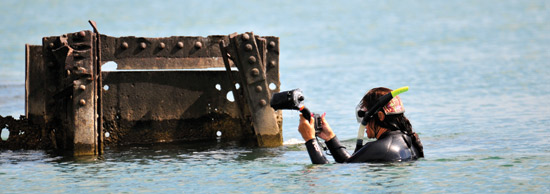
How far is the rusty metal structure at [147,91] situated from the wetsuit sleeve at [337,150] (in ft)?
10.6

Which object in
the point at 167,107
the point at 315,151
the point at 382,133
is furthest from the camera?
the point at 167,107

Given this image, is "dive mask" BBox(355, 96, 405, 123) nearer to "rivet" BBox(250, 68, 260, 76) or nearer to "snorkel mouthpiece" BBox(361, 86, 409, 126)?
"snorkel mouthpiece" BBox(361, 86, 409, 126)

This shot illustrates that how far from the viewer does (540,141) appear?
41.8ft

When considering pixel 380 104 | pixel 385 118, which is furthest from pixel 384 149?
pixel 380 104

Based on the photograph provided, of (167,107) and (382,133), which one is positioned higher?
(167,107)

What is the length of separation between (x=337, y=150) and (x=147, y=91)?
4396 millimetres

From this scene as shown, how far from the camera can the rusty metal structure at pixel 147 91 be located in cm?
1189

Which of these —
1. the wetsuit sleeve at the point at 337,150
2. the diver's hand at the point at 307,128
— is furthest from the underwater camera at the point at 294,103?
the wetsuit sleeve at the point at 337,150

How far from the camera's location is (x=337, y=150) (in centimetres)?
930

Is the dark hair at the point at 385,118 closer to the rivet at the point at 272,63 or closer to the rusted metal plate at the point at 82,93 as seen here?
the rivet at the point at 272,63

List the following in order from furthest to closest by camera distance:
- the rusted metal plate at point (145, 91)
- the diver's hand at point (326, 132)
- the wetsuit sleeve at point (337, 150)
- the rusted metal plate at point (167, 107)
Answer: the rusted metal plate at point (167, 107) → the rusted metal plate at point (145, 91) → the wetsuit sleeve at point (337, 150) → the diver's hand at point (326, 132)

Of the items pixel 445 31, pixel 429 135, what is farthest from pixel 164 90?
pixel 445 31

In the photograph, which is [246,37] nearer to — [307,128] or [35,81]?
[35,81]

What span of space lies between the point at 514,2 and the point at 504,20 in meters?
13.4
